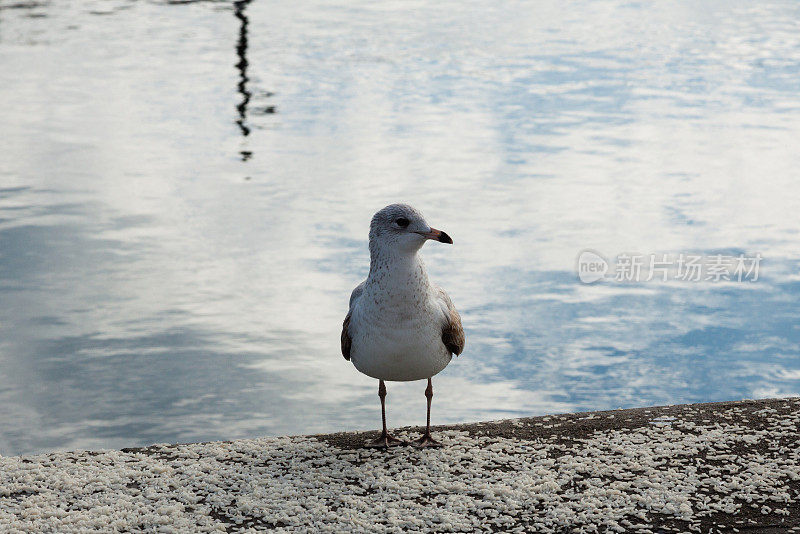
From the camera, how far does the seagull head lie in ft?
17.1

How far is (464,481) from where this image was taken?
5.16 m

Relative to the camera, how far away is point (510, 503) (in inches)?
193

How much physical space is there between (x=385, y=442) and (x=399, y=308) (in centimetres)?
90

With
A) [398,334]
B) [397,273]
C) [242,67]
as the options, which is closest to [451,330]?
[398,334]

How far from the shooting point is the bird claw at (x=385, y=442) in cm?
570

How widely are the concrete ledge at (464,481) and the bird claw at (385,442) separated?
78 mm

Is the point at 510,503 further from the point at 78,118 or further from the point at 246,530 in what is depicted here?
the point at 78,118

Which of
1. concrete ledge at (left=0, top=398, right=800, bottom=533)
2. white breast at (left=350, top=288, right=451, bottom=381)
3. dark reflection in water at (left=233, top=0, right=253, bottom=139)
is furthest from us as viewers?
dark reflection in water at (left=233, top=0, right=253, bottom=139)

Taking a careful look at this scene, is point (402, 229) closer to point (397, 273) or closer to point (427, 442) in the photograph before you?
point (397, 273)

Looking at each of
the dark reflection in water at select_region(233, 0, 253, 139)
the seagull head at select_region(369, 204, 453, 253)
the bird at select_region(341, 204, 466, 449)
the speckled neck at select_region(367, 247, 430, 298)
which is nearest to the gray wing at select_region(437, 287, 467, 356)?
the bird at select_region(341, 204, 466, 449)

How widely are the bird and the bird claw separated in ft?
1.51

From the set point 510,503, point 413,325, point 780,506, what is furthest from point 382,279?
point 780,506

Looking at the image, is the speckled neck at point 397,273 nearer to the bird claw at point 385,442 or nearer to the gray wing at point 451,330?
the gray wing at point 451,330

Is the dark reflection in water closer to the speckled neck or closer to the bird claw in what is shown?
the bird claw
